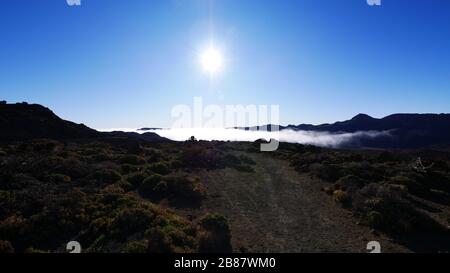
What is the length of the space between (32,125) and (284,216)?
77414 millimetres

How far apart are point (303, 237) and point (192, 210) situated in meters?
6.81

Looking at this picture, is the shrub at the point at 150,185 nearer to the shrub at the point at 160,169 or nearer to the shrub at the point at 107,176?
the shrub at the point at 107,176

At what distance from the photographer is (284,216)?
60.8ft

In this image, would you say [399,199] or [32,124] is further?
[32,124]

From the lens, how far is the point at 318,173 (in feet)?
99.5

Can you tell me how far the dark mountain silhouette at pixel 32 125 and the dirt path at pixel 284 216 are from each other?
56244 mm

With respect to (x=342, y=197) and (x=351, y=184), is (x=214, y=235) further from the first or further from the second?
(x=351, y=184)

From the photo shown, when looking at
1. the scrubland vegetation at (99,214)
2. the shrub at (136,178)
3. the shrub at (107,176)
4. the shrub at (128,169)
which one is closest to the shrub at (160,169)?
the shrub at (128,169)

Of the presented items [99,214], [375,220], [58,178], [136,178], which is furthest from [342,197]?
[58,178]

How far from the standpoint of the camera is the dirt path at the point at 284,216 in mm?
14562

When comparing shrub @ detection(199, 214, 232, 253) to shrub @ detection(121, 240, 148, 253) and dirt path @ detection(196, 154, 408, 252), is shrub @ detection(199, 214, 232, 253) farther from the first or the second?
shrub @ detection(121, 240, 148, 253)
